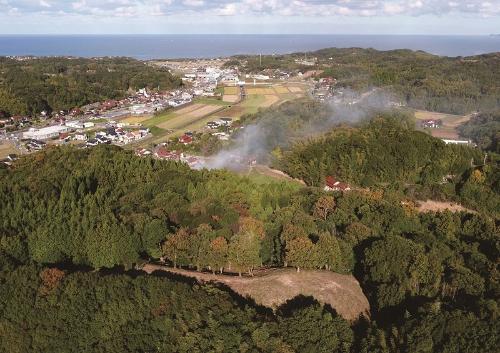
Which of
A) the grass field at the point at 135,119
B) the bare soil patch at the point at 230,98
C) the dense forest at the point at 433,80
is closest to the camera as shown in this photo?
the grass field at the point at 135,119

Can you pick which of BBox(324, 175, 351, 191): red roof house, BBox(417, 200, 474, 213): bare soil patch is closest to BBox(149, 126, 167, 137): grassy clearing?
BBox(324, 175, 351, 191): red roof house

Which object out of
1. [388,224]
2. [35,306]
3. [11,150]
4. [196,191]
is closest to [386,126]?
[388,224]

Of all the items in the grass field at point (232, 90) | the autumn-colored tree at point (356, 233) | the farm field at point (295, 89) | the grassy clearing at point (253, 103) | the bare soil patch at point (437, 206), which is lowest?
the bare soil patch at point (437, 206)

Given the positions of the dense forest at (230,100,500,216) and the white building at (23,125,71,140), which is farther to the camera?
the white building at (23,125,71,140)

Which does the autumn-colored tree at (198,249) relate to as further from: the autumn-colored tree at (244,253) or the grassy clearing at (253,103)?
the grassy clearing at (253,103)

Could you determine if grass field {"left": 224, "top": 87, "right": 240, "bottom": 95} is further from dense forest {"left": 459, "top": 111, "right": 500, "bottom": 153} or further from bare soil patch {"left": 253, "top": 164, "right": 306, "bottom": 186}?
bare soil patch {"left": 253, "top": 164, "right": 306, "bottom": 186}

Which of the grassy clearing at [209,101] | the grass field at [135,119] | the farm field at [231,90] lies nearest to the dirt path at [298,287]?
the grass field at [135,119]

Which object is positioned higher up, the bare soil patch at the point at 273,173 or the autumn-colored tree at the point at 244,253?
the autumn-colored tree at the point at 244,253
